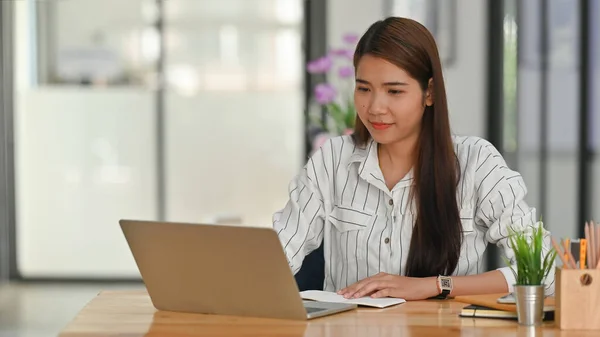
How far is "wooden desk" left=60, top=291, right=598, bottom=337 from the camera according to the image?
175 centimetres

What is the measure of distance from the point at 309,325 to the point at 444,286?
447 mm

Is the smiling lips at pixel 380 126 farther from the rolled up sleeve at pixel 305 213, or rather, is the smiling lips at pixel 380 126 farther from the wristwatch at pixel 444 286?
the wristwatch at pixel 444 286

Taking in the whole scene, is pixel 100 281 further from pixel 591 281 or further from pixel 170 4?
pixel 591 281

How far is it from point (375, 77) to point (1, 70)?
4.91 meters

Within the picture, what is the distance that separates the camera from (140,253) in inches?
76.5

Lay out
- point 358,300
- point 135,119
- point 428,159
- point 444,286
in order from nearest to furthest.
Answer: point 358,300, point 444,286, point 428,159, point 135,119

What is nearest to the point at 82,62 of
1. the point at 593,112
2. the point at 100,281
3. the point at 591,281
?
the point at 100,281

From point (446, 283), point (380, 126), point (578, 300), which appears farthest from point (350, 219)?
point (578, 300)

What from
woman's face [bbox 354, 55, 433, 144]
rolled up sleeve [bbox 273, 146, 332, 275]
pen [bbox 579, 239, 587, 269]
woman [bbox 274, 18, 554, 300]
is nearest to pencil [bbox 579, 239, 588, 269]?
pen [bbox 579, 239, 587, 269]

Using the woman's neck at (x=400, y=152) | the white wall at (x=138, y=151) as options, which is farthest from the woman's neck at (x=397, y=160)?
the white wall at (x=138, y=151)

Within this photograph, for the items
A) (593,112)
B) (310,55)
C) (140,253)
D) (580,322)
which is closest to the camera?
(580,322)

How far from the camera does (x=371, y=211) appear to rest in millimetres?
2447

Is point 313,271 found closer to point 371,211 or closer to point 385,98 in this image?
point 371,211

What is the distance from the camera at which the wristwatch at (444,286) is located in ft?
7.04
